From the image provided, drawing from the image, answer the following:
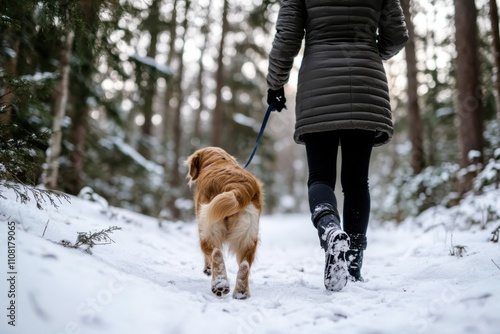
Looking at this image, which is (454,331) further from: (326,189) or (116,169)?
(116,169)

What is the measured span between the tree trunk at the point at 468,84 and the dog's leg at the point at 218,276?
5001mm

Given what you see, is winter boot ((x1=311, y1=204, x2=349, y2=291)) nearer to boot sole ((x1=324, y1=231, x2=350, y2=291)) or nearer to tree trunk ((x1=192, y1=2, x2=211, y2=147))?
boot sole ((x1=324, y1=231, x2=350, y2=291))

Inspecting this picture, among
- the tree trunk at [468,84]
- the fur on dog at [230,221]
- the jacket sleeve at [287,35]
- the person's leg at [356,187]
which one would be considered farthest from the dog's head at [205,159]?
the tree trunk at [468,84]

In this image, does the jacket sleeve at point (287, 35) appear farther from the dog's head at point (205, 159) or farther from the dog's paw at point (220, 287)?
the dog's paw at point (220, 287)

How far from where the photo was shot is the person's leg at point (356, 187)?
98.3 inches

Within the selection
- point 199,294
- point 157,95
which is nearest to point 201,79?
point 157,95

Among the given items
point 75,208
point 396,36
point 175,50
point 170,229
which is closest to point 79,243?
point 75,208

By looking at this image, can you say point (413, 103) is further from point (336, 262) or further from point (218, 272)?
point (218, 272)

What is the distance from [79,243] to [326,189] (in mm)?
1682

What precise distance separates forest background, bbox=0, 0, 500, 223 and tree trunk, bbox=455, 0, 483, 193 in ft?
0.05

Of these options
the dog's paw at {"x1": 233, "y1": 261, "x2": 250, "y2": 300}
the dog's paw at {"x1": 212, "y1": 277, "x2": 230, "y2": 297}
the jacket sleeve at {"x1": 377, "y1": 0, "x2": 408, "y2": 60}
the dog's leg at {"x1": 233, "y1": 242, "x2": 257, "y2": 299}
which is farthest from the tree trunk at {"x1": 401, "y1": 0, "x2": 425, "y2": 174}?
the dog's paw at {"x1": 212, "y1": 277, "x2": 230, "y2": 297}

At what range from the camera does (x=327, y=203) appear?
246 cm

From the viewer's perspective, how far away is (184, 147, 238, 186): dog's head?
320 cm

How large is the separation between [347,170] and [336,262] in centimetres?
68
